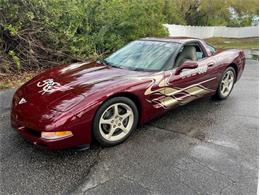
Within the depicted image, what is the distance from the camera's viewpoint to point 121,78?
3.64m

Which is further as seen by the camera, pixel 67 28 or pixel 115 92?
pixel 67 28

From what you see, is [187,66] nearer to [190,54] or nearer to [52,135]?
[190,54]

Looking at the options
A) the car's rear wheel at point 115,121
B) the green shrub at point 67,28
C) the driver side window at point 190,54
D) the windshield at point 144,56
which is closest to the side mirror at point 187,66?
the driver side window at point 190,54

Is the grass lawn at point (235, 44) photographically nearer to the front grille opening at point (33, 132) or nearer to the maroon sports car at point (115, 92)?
the maroon sports car at point (115, 92)

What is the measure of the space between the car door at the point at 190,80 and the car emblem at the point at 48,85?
1479 mm

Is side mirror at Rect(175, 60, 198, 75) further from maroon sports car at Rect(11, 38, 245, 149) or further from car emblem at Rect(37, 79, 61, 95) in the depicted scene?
car emblem at Rect(37, 79, 61, 95)

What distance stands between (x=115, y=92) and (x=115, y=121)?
0.37m

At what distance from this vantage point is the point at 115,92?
3.38 meters

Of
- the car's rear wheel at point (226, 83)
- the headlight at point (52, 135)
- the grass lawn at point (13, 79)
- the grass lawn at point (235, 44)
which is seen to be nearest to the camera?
the headlight at point (52, 135)

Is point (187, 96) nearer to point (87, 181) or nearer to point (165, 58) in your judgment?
point (165, 58)

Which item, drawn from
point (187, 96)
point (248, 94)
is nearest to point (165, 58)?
point (187, 96)

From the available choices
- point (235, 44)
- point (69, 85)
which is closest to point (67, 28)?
point (69, 85)

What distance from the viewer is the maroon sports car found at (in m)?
3.04

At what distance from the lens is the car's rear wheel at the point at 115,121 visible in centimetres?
327
